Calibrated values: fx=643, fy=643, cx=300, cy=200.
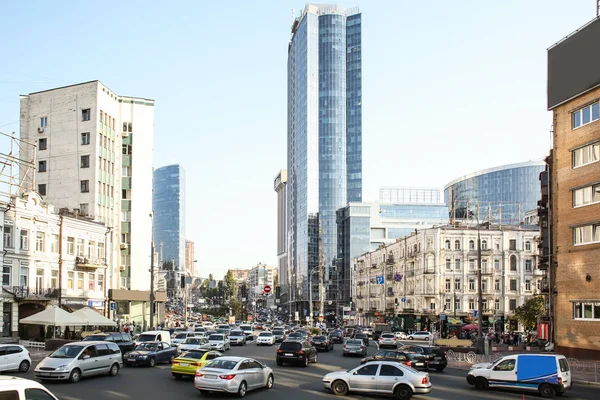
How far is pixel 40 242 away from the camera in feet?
183

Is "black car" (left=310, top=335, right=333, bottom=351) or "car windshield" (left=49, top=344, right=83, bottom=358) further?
"black car" (left=310, top=335, right=333, bottom=351)

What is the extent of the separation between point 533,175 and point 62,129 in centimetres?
15273

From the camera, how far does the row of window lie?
170 ft

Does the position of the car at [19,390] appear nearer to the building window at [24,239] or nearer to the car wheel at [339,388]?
the car wheel at [339,388]

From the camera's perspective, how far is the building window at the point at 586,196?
41.1m

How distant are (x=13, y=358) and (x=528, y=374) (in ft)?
76.0

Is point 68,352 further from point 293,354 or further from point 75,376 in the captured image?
point 293,354

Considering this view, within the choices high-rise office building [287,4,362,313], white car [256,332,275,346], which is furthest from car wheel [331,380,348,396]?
high-rise office building [287,4,362,313]

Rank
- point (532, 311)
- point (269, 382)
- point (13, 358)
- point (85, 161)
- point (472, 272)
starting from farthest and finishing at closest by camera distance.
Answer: point (472, 272) < point (85, 161) < point (532, 311) < point (13, 358) < point (269, 382)

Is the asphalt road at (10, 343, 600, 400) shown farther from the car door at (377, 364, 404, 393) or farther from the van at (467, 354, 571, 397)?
the car door at (377, 364, 404, 393)

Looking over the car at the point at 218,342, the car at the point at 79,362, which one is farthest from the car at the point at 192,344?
the car at the point at 79,362

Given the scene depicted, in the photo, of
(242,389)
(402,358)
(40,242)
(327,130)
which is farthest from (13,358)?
(327,130)

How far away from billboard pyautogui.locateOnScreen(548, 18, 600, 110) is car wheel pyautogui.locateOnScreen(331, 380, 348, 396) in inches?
1092

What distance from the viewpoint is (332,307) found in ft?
602
